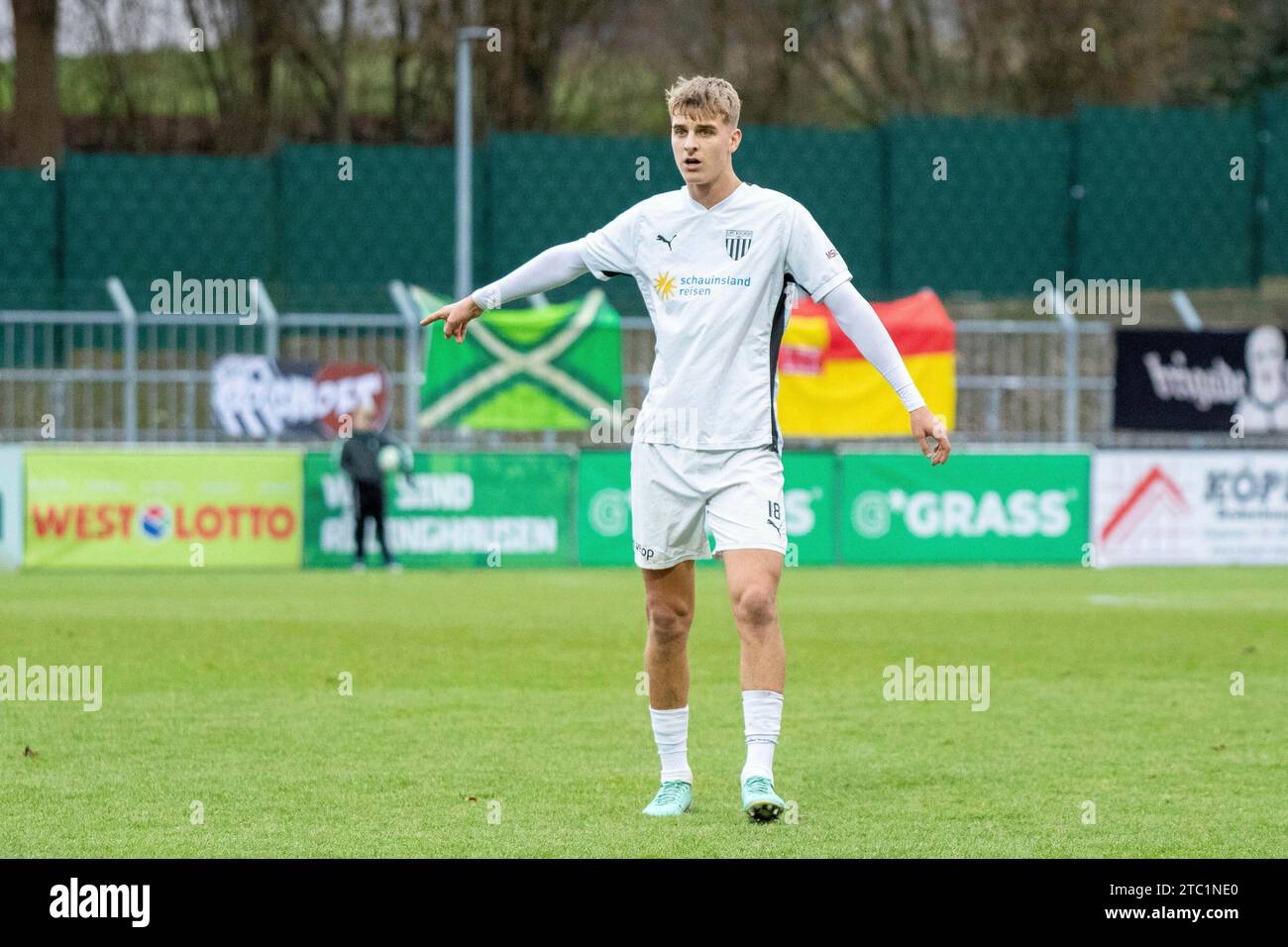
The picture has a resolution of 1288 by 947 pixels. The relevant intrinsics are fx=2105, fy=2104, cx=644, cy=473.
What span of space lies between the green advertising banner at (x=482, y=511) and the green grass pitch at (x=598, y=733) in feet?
14.0

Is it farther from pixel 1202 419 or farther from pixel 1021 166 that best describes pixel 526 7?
pixel 1202 419

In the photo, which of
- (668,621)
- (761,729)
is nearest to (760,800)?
Answer: (761,729)

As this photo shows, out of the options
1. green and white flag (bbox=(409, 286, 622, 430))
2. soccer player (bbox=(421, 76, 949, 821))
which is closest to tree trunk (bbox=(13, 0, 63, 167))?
green and white flag (bbox=(409, 286, 622, 430))

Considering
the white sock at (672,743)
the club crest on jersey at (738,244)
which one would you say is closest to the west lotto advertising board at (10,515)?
the white sock at (672,743)

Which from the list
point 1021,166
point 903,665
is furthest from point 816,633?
point 1021,166

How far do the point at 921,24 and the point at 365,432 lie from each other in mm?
22214

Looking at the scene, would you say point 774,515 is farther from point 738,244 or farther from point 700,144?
point 700,144

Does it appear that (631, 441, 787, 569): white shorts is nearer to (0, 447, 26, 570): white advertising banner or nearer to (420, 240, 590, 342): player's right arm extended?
(420, 240, 590, 342): player's right arm extended

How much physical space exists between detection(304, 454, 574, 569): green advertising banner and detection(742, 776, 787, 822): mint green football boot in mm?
14351

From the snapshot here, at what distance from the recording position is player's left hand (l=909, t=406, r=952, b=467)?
660cm

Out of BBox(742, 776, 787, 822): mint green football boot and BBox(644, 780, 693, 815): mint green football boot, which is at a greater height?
BBox(742, 776, 787, 822): mint green football boot

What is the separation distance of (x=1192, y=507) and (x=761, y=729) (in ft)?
50.5

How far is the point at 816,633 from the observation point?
13.8 metres
